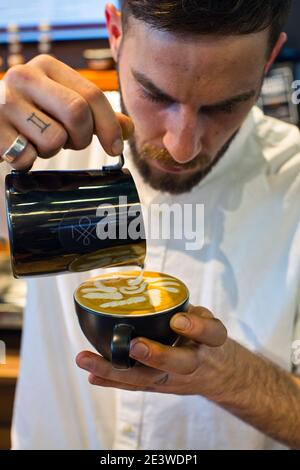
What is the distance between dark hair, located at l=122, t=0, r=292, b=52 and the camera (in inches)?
35.7

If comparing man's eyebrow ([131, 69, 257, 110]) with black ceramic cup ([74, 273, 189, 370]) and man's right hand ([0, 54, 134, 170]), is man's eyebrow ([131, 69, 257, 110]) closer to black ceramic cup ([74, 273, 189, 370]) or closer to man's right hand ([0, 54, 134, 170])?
man's right hand ([0, 54, 134, 170])

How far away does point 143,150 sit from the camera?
1191mm

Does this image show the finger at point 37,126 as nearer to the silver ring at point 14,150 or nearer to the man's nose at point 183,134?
the silver ring at point 14,150

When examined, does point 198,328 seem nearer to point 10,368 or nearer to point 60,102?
point 60,102

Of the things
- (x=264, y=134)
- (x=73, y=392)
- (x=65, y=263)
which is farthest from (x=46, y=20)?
(x=65, y=263)

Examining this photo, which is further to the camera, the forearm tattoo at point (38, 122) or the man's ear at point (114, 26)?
the man's ear at point (114, 26)

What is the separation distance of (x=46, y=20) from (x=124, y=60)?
111 cm

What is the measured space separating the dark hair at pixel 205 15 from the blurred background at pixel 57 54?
92 cm

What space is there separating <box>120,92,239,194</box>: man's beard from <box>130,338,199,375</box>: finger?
1.55 feet

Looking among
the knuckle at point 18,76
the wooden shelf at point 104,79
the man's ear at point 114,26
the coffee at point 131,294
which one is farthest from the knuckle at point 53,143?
the wooden shelf at point 104,79

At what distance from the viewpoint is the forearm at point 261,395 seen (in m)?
0.99

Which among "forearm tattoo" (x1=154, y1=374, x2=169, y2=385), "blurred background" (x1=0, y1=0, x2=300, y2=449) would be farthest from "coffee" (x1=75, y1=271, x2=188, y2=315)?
"blurred background" (x1=0, y1=0, x2=300, y2=449)
